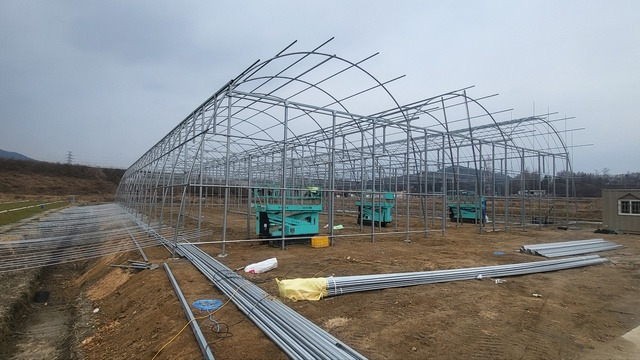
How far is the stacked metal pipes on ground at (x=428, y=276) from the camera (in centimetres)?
612

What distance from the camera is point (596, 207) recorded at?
3186cm

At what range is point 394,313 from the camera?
17.1 ft

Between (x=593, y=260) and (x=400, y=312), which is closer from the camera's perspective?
(x=400, y=312)

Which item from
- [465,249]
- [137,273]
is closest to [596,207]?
[465,249]

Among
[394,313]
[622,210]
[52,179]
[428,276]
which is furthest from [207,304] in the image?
[52,179]

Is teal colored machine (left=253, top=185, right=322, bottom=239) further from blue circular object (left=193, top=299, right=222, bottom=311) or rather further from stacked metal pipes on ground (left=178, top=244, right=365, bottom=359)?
blue circular object (left=193, top=299, right=222, bottom=311)

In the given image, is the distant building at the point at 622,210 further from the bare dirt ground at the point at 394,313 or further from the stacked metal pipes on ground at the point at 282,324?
the stacked metal pipes on ground at the point at 282,324

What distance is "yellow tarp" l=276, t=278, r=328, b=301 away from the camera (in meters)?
5.66

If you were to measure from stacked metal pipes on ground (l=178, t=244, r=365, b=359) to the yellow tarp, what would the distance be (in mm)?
321

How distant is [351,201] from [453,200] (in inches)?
417

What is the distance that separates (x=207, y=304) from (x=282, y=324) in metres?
1.59

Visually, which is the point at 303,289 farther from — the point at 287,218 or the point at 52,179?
the point at 52,179

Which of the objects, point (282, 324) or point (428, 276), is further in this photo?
point (428, 276)

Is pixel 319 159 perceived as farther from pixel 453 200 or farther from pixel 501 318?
pixel 501 318
